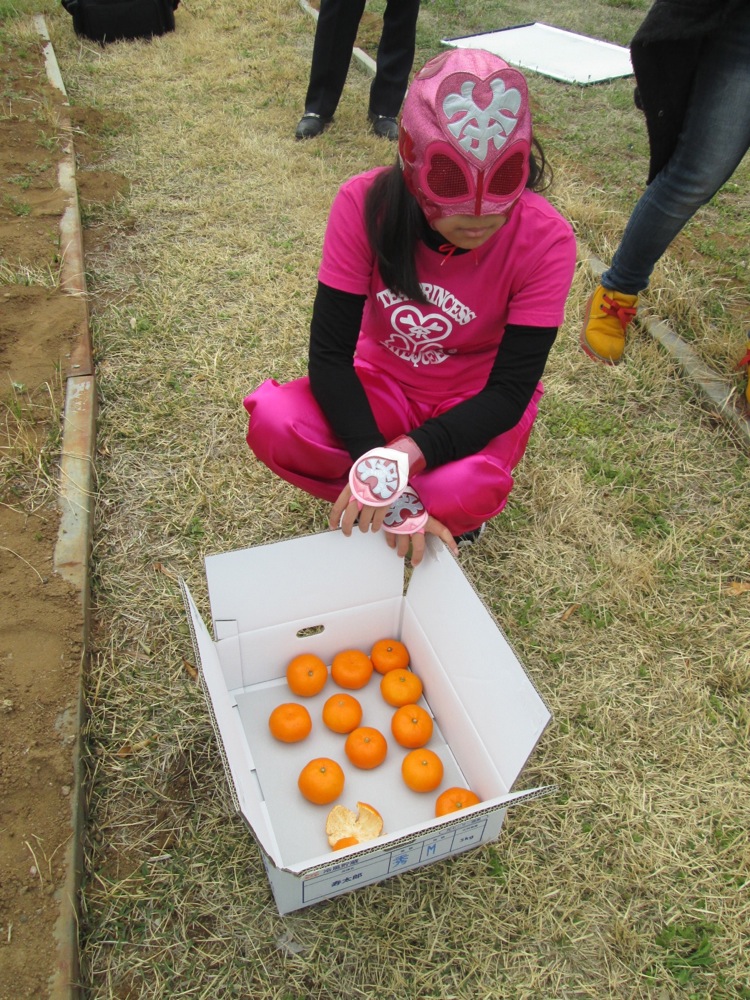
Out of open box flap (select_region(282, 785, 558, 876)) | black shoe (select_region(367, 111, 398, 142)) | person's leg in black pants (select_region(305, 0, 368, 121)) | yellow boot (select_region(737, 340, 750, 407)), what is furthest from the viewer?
black shoe (select_region(367, 111, 398, 142))

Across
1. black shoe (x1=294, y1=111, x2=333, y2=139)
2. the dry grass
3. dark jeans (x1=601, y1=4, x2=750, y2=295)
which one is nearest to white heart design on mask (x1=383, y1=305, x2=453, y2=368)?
the dry grass

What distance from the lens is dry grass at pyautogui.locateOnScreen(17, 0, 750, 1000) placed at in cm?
150

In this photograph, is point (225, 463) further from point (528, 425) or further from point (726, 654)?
point (726, 654)

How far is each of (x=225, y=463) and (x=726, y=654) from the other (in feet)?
5.57

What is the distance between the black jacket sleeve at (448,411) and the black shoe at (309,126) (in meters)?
3.06

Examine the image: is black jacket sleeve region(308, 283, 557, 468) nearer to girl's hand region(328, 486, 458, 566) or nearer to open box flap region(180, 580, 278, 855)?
girl's hand region(328, 486, 458, 566)

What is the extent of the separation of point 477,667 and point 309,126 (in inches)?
152

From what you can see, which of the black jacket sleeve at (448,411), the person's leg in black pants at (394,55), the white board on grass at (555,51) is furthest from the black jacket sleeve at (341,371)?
the white board on grass at (555,51)

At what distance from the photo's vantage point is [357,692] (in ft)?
6.27

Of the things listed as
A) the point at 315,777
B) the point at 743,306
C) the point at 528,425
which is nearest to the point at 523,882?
the point at 315,777

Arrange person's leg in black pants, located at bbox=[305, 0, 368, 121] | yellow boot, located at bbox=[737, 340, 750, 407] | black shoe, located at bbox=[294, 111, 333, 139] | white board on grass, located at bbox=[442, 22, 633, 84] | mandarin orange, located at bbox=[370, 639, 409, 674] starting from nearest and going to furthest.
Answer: mandarin orange, located at bbox=[370, 639, 409, 674], yellow boot, located at bbox=[737, 340, 750, 407], person's leg in black pants, located at bbox=[305, 0, 368, 121], black shoe, located at bbox=[294, 111, 333, 139], white board on grass, located at bbox=[442, 22, 633, 84]

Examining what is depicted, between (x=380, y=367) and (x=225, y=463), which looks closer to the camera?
(x=380, y=367)

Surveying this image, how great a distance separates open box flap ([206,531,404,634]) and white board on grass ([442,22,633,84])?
4.92 metres

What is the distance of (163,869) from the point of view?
1.58 m
